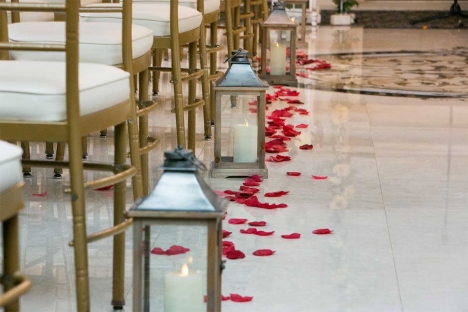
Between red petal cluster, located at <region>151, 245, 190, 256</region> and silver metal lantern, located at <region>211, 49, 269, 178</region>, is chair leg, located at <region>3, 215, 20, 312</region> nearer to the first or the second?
red petal cluster, located at <region>151, 245, 190, 256</region>

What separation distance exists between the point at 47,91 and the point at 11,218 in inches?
15.1

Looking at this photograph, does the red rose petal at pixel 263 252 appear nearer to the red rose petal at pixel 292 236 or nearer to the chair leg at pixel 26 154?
the red rose petal at pixel 292 236

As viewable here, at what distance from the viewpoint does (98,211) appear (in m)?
2.88

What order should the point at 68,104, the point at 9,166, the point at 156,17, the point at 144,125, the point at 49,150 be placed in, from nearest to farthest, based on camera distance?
the point at 9,166 < the point at 68,104 < the point at 144,125 < the point at 156,17 < the point at 49,150

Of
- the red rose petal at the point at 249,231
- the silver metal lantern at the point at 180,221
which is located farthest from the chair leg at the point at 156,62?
the silver metal lantern at the point at 180,221

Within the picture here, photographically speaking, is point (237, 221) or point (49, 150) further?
point (49, 150)

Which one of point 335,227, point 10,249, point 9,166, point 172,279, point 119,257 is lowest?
point 335,227

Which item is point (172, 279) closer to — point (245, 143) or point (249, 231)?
point (249, 231)

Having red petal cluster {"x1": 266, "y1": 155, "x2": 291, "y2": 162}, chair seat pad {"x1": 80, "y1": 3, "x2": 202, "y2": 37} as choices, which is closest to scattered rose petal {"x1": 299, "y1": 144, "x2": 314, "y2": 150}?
red petal cluster {"x1": 266, "y1": 155, "x2": 291, "y2": 162}

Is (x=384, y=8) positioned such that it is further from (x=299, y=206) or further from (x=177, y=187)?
(x=177, y=187)

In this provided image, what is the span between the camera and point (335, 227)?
272 centimetres

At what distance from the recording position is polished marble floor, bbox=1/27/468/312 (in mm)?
2162

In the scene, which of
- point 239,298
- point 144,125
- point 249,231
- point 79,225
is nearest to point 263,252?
point 249,231

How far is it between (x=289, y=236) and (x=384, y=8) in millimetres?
7676
